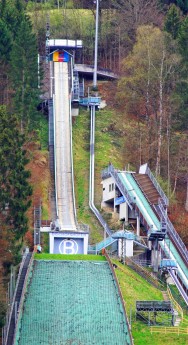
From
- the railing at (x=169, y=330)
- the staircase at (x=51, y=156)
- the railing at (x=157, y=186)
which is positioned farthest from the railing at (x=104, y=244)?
the railing at (x=169, y=330)

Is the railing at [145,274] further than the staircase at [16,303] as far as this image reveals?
Yes

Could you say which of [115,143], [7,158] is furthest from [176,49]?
[7,158]

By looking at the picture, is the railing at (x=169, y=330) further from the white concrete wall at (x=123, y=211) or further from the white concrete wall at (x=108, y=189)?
the white concrete wall at (x=108, y=189)

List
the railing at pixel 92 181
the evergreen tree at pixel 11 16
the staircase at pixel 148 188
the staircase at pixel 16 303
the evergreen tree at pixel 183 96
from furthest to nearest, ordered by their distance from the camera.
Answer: the evergreen tree at pixel 11 16, the evergreen tree at pixel 183 96, the staircase at pixel 148 188, the railing at pixel 92 181, the staircase at pixel 16 303

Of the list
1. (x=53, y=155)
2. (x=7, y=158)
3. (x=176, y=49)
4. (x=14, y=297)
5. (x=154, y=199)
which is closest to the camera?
(x=14, y=297)

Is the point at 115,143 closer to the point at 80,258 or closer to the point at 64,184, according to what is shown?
the point at 64,184

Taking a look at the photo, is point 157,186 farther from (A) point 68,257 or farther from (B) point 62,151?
(A) point 68,257

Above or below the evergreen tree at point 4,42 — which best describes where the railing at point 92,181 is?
below
